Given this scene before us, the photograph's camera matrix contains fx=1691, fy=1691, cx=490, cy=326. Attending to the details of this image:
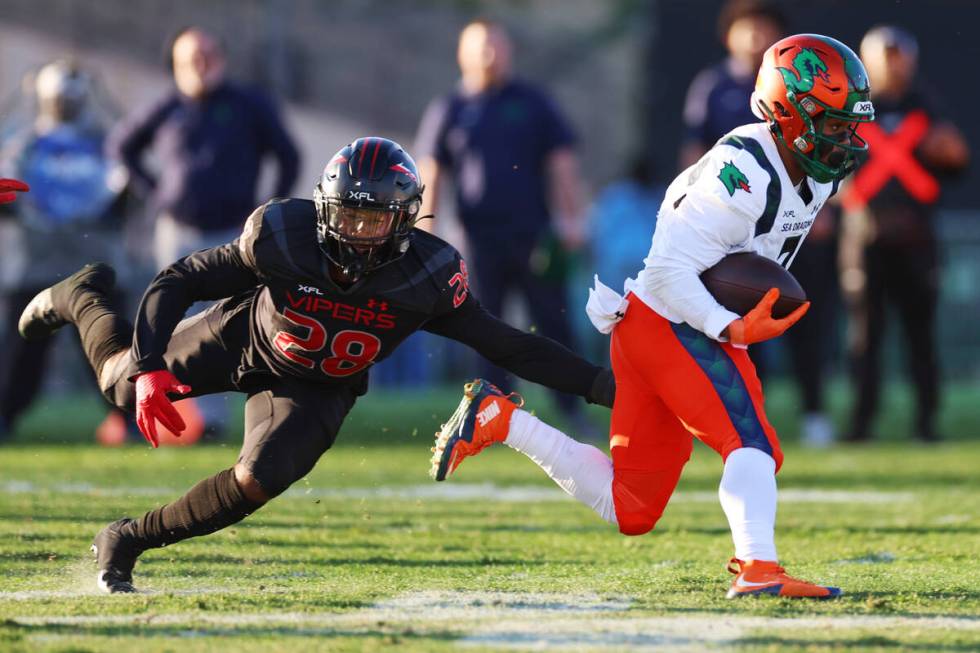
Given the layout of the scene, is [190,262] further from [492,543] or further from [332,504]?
[332,504]

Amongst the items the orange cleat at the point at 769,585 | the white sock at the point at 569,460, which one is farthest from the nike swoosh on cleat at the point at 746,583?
the white sock at the point at 569,460

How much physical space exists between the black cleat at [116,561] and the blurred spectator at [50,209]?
448 centimetres

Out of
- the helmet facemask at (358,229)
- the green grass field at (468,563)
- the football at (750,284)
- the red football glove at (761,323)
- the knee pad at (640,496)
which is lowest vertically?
the green grass field at (468,563)

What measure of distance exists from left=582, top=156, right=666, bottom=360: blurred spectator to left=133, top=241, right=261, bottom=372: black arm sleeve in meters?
9.04

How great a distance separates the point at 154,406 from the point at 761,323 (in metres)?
1.65

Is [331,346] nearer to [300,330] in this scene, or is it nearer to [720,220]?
[300,330]

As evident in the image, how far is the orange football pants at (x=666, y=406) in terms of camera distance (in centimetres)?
465

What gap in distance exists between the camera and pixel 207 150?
8.94 meters

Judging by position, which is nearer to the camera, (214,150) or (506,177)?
(214,150)

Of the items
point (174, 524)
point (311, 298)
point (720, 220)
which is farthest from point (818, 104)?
point (174, 524)

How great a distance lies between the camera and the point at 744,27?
914cm

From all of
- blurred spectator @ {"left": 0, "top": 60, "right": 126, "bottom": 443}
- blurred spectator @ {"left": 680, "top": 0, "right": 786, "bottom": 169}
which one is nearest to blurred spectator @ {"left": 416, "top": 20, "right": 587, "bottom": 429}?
blurred spectator @ {"left": 680, "top": 0, "right": 786, "bottom": 169}

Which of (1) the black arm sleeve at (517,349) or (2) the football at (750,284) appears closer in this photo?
(2) the football at (750,284)

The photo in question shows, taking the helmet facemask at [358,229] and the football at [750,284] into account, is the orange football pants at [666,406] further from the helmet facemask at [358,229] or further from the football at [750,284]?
the helmet facemask at [358,229]
